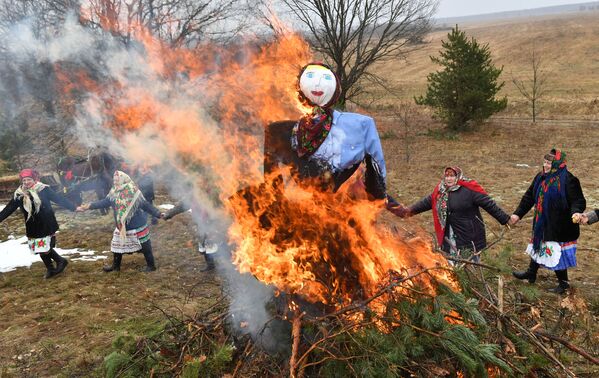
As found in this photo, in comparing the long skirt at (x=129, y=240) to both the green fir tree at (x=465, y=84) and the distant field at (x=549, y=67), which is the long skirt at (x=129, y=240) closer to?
the distant field at (x=549, y=67)

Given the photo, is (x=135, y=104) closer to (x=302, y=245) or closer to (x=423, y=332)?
(x=302, y=245)

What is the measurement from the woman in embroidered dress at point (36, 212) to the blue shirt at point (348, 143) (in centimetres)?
548

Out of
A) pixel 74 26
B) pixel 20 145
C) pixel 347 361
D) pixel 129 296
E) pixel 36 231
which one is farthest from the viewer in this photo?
pixel 20 145

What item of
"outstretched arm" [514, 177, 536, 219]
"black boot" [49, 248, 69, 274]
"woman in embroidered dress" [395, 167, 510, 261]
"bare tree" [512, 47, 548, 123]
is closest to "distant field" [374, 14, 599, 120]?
"bare tree" [512, 47, 548, 123]

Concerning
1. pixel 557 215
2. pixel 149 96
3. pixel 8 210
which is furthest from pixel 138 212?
pixel 557 215

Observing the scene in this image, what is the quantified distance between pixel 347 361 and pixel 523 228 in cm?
714

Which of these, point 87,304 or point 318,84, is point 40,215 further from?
point 318,84

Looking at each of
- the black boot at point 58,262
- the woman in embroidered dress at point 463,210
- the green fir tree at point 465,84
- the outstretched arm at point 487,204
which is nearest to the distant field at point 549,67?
the green fir tree at point 465,84

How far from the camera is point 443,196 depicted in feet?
17.4

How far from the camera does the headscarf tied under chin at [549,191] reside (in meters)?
5.48

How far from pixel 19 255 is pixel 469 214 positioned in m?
8.05

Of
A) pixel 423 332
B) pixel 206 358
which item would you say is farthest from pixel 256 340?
pixel 423 332

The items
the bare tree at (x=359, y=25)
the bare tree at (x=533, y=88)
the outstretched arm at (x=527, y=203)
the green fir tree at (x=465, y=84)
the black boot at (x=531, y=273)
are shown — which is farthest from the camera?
the bare tree at (x=533, y=88)

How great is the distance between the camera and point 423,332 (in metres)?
2.95
